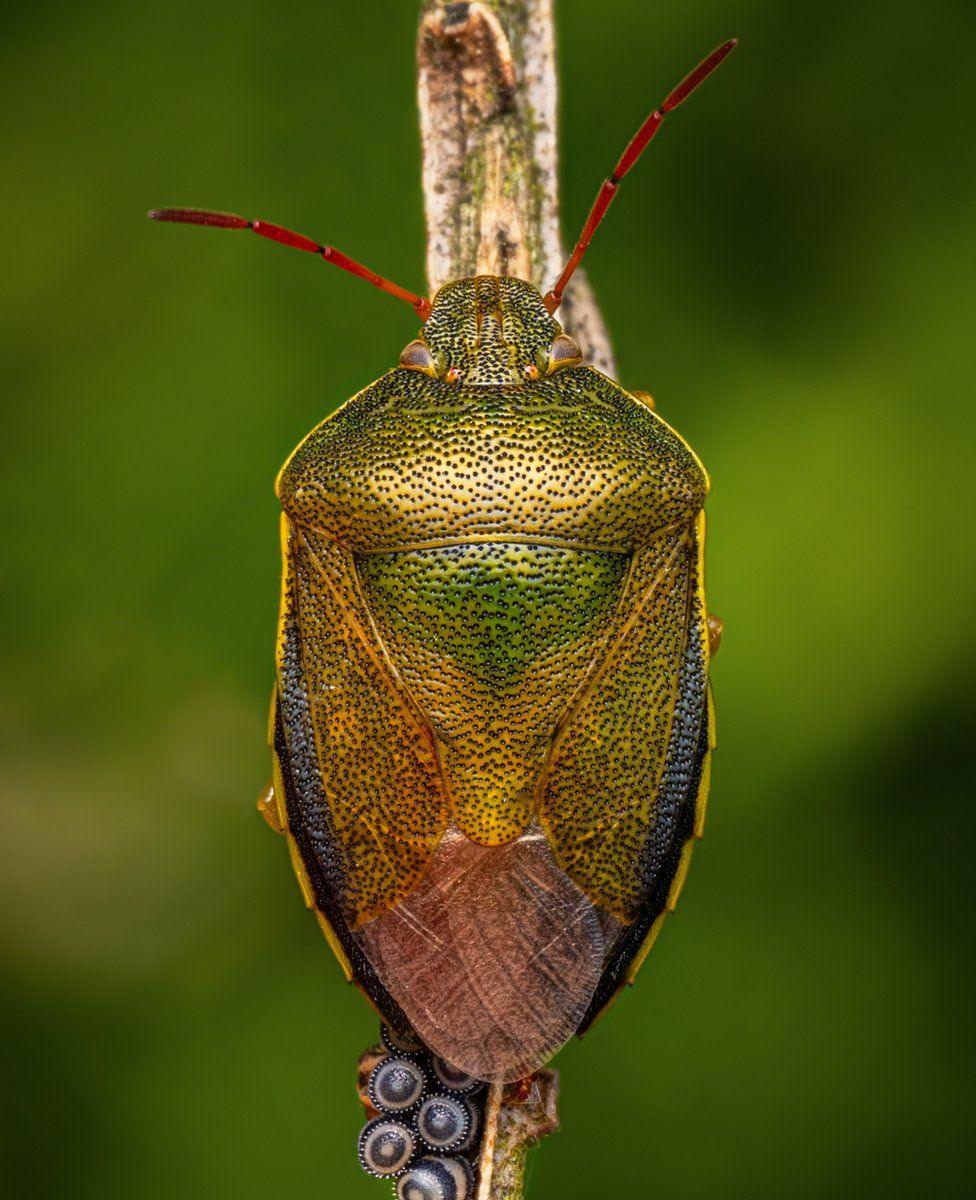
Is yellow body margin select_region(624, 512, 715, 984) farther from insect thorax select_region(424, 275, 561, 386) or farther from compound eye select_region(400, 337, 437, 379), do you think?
compound eye select_region(400, 337, 437, 379)

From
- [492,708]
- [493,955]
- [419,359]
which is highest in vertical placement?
[419,359]

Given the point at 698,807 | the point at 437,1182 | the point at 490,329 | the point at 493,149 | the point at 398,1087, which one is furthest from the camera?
the point at 493,149

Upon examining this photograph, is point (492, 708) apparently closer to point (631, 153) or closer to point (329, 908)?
point (329, 908)

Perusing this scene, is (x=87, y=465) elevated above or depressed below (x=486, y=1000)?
above

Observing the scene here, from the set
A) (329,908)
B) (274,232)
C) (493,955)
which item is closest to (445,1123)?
(493,955)

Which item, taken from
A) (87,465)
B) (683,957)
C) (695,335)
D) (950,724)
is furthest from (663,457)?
(87,465)

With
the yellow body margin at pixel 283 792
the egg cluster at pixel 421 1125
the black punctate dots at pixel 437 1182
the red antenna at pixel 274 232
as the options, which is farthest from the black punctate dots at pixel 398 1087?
the red antenna at pixel 274 232

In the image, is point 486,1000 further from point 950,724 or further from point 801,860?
point 950,724
